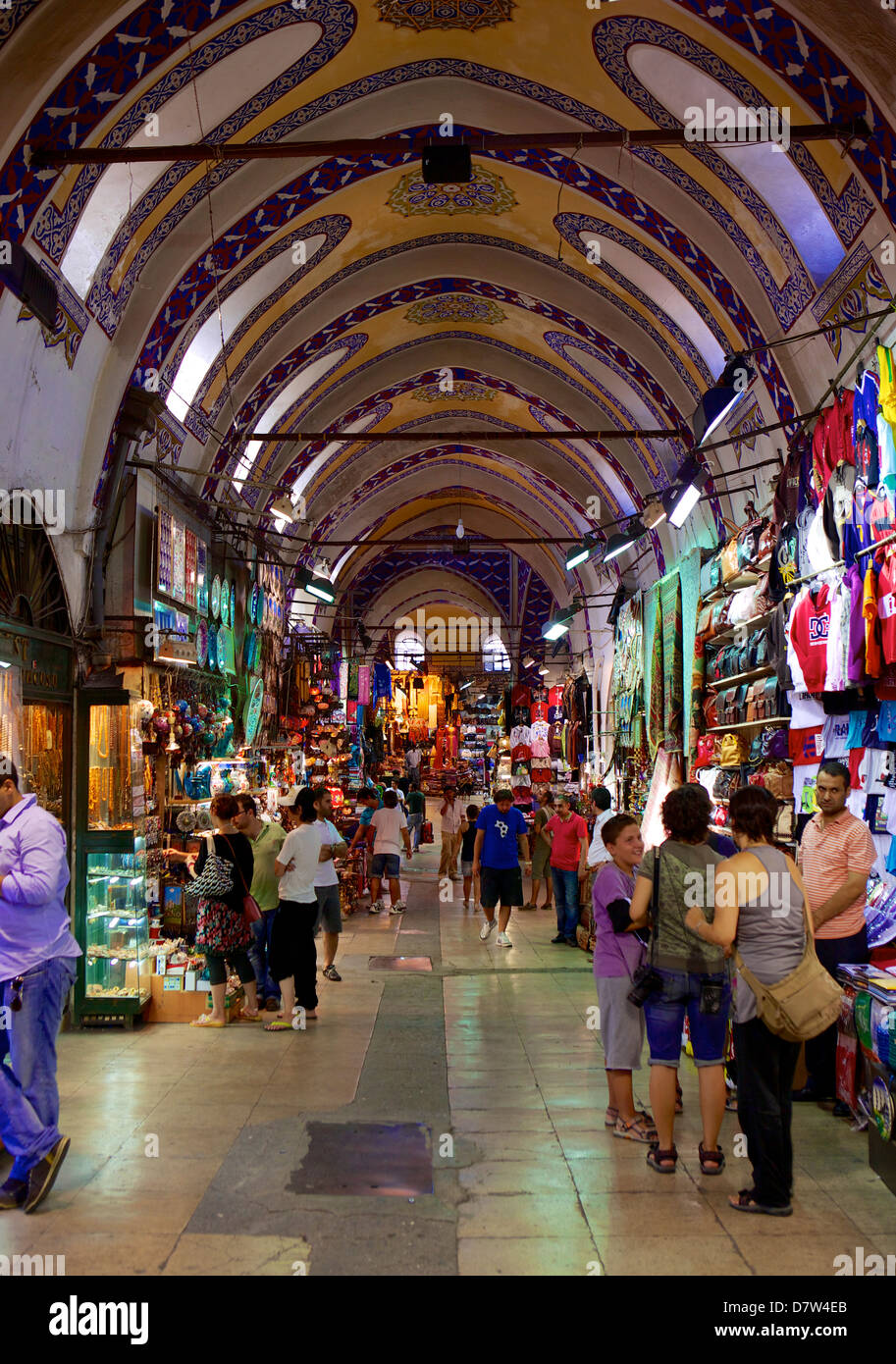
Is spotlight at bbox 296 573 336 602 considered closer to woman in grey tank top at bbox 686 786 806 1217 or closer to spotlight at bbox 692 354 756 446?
spotlight at bbox 692 354 756 446

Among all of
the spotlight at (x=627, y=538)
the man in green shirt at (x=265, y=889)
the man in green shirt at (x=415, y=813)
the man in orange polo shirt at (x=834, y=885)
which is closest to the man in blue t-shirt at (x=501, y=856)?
the man in green shirt at (x=265, y=889)

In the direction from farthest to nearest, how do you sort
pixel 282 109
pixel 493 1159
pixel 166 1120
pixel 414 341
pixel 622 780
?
pixel 622 780 < pixel 414 341 < pixel 282 109 < pixel 166 1120 < pixel 493 1159

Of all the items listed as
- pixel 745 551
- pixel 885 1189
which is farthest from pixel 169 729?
pixel 885 1189

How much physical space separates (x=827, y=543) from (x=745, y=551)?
1902mm

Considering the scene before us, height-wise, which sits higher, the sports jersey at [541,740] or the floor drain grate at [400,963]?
the sports jersey at [541,740]

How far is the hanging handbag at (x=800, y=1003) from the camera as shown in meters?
3.38

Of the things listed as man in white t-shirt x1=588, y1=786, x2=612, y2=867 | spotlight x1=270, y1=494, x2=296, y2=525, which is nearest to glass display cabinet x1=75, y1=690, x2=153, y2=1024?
man in white t-shirt x1=588, y1=786, x2=612, y2=867

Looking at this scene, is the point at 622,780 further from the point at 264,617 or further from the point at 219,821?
the point at 219,821

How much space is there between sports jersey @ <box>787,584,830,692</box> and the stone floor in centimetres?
223

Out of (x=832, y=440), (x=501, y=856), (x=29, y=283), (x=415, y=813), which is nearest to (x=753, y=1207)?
(x=832, y=440)

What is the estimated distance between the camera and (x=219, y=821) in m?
6.12

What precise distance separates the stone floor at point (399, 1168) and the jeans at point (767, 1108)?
0.12 metres

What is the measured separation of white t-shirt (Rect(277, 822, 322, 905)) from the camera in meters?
6.06

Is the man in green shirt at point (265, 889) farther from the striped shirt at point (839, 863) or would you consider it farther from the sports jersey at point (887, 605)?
the sports jersey at point (887, 605)
